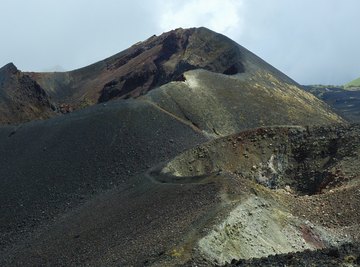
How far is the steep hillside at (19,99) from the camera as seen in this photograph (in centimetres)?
6577

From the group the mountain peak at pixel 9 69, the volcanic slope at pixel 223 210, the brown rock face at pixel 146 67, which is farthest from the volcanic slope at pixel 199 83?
the volcanic slope at pixel 223 210

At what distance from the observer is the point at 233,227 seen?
22.8m

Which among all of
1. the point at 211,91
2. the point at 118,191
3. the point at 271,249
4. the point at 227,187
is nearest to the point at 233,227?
the point at 271,249

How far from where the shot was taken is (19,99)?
227 feet

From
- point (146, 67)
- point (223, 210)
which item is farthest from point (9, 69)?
point (223, 210)

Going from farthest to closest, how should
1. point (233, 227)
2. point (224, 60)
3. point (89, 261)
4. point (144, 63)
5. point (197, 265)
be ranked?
1. point (144, 63)
2. point (224, 60)
3. point (89, 261)
4. point (233, 227)
5. point (197, 265)

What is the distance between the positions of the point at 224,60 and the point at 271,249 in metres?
47.2

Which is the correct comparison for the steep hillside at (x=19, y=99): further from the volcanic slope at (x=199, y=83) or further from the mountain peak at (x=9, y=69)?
the volcanic slope at (x=199, y=83)

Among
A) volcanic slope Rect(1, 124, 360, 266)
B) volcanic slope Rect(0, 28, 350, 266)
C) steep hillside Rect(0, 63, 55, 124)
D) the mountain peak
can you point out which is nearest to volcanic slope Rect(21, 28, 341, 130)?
volcanic slope Rect(0, 28, 350, 266)

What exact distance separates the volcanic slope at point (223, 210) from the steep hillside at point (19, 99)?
3094 centimetres

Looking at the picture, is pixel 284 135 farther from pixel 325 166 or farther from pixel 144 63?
pixel 144 63

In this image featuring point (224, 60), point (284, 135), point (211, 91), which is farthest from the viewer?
point (224, 60)

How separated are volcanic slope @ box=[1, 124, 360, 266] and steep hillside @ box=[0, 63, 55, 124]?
3094 cm

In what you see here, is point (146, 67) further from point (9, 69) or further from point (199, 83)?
point (199, 83)
